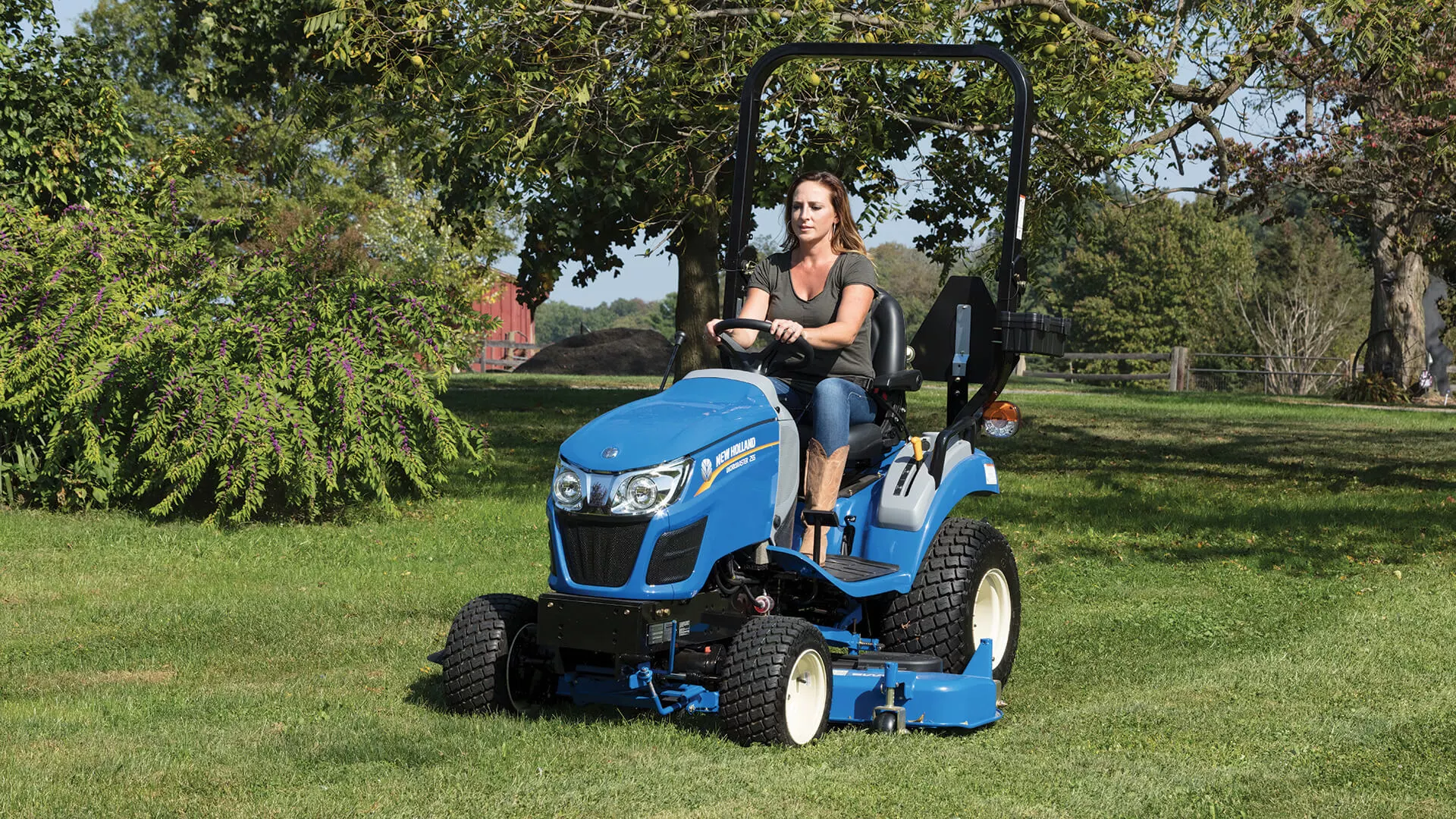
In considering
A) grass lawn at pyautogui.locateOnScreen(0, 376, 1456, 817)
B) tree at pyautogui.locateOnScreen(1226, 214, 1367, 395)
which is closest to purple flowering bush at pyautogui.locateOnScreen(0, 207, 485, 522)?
grass lawn at pyautogui.locateOnScreen(0, 376, 1456, 817)

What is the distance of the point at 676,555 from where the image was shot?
16.9ft

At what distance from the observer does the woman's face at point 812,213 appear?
20.0 ft

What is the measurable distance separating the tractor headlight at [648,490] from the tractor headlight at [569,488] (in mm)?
139

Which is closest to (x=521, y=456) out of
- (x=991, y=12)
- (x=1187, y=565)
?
(x=991, y=12)

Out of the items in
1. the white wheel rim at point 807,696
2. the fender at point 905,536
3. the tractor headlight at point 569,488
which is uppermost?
the tractor headlight at point 569,488

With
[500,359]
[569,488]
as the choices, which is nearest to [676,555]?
[569,488]

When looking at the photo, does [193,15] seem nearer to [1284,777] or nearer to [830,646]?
[830,646]

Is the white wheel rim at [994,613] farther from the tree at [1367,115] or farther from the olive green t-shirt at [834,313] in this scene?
the tree at [1367,115]

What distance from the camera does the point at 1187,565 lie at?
9.98m

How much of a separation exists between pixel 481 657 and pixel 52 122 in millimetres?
10191

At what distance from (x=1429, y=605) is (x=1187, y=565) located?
1.77 metres

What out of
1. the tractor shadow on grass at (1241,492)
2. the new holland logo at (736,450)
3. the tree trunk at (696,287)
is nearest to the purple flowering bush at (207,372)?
the tractor shadow on grass at (1241,492)

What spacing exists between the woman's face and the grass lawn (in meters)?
1.96

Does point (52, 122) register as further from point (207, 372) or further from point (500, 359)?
point (500, 359)
